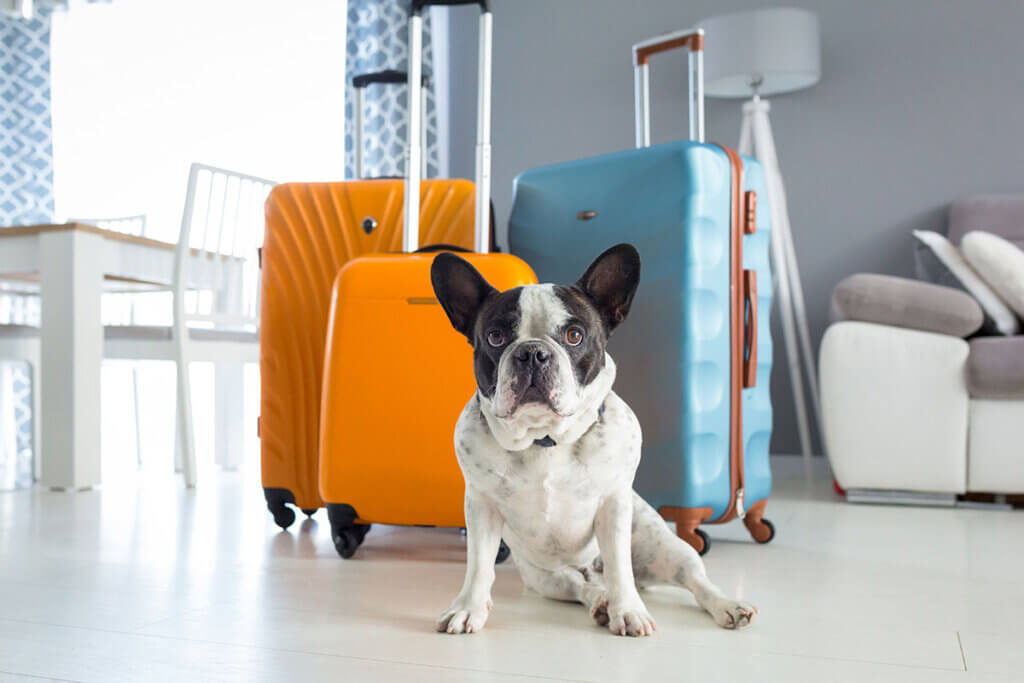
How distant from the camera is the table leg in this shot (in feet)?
9.05

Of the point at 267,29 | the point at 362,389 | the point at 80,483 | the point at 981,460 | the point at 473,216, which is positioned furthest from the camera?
the point at 267,29

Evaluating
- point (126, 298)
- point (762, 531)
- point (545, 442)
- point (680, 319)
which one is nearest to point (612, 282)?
point (545, 442)

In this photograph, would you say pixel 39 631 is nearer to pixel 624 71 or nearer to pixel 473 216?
pixel 473 216

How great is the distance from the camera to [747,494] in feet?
6.06

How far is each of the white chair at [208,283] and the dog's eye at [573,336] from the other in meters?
2.05

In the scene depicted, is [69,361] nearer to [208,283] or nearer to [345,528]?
[208,283]

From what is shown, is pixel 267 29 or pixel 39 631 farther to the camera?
pixel 267 29

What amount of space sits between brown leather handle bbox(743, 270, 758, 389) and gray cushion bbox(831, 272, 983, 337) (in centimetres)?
102

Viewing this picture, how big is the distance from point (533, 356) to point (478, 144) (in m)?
0.82

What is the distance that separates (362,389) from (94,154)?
3791 millimetres

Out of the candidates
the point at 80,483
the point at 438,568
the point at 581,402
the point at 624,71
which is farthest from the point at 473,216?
the point at 624,71

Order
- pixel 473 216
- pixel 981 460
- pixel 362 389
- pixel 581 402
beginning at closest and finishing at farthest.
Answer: pixel 581 402 → pixel 362 389 → pixel 473 216 → pixel 981 460

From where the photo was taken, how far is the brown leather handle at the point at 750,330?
1826mm

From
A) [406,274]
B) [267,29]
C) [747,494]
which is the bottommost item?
[747,494]
